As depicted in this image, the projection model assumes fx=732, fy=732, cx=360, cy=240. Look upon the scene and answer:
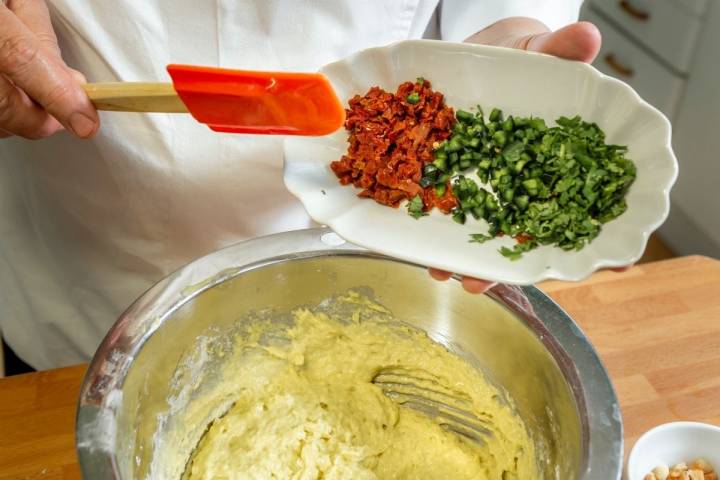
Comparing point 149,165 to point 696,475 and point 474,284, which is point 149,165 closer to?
point 474,284

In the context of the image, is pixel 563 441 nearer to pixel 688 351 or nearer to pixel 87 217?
pixel 688 351

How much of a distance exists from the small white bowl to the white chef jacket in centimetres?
68

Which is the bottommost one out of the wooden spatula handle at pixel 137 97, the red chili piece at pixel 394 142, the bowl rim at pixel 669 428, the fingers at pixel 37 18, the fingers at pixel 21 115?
the bowl rim at pixel 669 428

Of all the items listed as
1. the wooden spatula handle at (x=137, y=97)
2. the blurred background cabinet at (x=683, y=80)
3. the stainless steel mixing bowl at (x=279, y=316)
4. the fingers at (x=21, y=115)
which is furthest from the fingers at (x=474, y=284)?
the blurred background cabinet at (x=683, y=80)

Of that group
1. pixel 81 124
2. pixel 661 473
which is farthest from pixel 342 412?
pixel 81 124

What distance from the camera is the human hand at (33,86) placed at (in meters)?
0.85

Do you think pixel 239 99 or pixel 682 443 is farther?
pixel 682 443

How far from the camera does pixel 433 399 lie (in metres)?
1.13

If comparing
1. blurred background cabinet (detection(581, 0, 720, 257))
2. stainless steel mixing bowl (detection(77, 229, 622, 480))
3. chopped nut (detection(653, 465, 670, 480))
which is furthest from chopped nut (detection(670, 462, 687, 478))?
blurred background cabinet (detection(581, 0, 720, 257))

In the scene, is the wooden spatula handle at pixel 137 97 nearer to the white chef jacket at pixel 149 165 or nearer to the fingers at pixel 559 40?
the white chef jacket at pixel 149 165

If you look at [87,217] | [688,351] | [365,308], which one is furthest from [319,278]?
[688,351]

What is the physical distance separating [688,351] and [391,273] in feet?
1.78

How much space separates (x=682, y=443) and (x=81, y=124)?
2.98 ft

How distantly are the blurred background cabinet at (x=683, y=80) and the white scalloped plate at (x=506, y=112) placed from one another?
1574 millimetres
